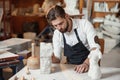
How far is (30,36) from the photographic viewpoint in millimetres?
4980

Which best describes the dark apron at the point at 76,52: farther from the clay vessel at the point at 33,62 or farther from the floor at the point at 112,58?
the floor at the point at 112,58

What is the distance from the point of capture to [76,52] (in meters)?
2.17

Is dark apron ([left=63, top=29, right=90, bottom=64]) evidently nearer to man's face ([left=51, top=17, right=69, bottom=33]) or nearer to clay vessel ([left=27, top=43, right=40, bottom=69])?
man's face ([left=51, top=17, right=69, bottom=33])

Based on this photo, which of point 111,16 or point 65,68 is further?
point 111,16

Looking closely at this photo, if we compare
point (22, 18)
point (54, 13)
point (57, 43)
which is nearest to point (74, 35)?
point (57, 43)

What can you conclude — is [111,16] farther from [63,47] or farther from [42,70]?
[42,70]

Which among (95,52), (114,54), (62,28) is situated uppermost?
(62,28)

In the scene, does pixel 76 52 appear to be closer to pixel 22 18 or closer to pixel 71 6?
pixel 71 6

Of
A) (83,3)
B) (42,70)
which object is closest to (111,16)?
A: (83,3)

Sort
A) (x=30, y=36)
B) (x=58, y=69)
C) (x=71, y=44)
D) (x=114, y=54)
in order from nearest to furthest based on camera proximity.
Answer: (x=58, y=69), (x=71, y=44), (x=114, y=54), (x=30, y=36)

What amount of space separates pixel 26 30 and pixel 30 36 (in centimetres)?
31

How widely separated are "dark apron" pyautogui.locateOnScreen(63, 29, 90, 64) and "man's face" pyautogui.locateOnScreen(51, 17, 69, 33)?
0.73 ft

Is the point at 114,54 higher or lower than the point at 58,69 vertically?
lower

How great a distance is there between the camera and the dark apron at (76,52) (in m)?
2.14
